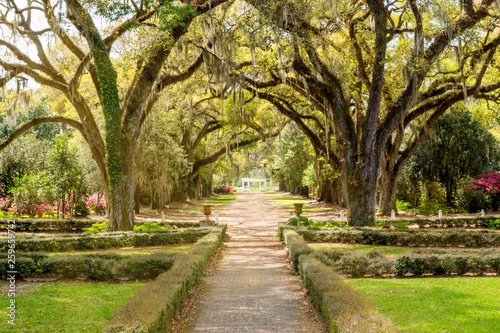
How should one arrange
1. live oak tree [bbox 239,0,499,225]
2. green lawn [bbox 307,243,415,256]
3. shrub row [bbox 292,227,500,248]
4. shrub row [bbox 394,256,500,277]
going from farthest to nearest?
live oak tree [bbox 239,0,499,225] < shrub row [bbox 292,227,500,248] < green lawn [bbox 307,243,415,256] < shrub row [bbox 394,256,500,277]

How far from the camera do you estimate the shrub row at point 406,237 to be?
12695 millimetres

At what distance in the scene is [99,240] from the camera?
503 inches

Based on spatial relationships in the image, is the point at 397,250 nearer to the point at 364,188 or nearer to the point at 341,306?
the point at 364,188

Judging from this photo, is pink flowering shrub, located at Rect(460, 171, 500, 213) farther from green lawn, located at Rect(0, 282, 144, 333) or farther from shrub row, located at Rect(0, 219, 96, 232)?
green lawn, located at Rect(0, 282, 144, 333)

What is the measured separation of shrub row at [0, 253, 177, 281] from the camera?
8820mm

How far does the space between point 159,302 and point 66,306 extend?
2.16 m

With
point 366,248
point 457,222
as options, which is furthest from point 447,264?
point 457,222

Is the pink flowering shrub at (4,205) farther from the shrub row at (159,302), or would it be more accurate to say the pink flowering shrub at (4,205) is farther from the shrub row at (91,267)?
the shrub row at (159,302)

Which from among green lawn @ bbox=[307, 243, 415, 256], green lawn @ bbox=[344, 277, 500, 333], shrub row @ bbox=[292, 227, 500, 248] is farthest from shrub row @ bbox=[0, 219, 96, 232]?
green lawn @ bbox=[344, 277, 500, 333]

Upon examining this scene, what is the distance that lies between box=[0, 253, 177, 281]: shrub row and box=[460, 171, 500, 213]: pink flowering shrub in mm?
20480

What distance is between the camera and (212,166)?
4281cm

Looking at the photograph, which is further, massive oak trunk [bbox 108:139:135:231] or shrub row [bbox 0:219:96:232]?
shrub row [bbox 0:219:96:232]

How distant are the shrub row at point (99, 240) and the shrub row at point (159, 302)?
16.7ft

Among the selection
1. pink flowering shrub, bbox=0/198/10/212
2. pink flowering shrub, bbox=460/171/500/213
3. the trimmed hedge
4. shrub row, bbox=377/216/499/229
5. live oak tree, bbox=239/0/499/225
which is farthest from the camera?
pink flowering shrub, bbox=460/171/500/213
